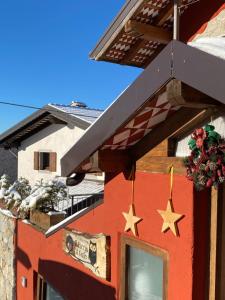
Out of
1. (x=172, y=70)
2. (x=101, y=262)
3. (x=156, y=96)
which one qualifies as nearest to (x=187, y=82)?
(x=172, y=70)

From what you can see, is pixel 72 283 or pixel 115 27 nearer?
pixel 115 27

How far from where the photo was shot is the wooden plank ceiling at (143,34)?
5.19 metres

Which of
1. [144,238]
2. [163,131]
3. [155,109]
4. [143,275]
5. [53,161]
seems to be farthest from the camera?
[53,161]

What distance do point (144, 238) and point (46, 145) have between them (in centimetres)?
1188

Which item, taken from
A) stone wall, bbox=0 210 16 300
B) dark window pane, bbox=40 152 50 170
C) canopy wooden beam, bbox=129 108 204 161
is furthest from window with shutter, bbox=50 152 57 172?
canopy wooden beam, bbox=129 108 204 161

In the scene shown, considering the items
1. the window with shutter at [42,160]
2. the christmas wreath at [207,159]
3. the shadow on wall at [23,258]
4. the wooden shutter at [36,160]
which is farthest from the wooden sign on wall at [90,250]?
the wooden shutter at [36,160]

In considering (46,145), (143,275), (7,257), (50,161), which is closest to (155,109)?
(143,275)

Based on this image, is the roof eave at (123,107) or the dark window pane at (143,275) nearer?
the roof eave at (123,107)

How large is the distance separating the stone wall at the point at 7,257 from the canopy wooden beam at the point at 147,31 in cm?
544

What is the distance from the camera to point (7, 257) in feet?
30.0

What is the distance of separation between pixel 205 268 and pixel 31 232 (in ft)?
15.9

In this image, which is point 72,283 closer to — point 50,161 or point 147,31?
point 147,31

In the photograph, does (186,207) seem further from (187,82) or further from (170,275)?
(187,82)

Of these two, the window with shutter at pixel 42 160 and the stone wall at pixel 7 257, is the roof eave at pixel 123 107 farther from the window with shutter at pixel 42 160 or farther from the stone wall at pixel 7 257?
the window with shutter at pixel 42 160
